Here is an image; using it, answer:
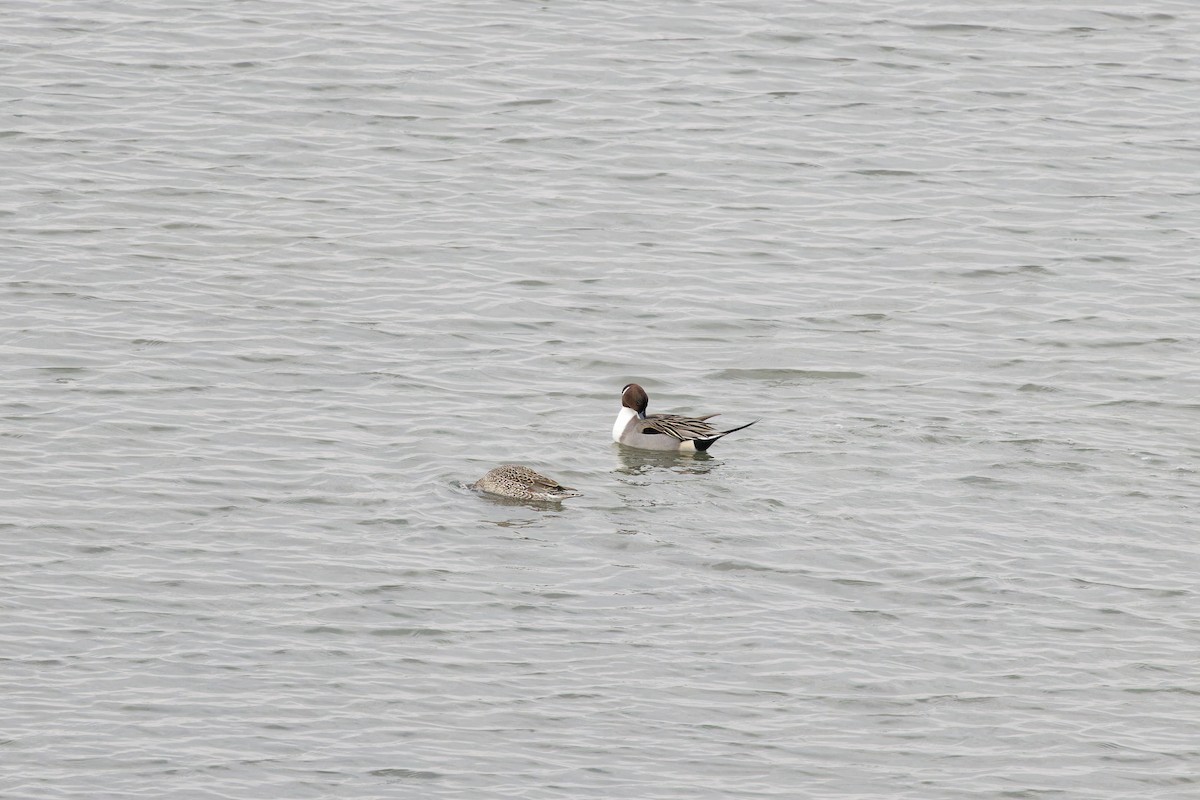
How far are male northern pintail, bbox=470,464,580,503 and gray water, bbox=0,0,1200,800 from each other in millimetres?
129

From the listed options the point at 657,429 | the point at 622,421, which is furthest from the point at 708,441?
the point at 622,421

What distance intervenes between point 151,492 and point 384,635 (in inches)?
105

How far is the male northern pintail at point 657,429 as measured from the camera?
48.2 ft

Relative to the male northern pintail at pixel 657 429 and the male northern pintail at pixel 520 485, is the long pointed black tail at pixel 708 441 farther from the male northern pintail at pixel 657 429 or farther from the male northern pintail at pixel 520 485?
the male northern pintail at pixel 520 485

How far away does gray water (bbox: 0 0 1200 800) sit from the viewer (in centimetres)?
1024

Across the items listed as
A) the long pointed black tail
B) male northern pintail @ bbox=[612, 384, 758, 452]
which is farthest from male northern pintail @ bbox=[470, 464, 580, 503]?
the long pointed black tail

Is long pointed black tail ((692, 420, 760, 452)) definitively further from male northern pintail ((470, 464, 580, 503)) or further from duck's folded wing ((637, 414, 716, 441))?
male northern pintail ((470, 464, 580, 503))

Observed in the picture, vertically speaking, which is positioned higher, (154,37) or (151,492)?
(154,37)

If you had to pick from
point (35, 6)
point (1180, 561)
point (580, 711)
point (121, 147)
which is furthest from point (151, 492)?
point (35, 6)

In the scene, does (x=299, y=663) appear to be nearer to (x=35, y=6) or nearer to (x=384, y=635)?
(x=384, y=635)

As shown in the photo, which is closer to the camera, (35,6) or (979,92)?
(979,92)

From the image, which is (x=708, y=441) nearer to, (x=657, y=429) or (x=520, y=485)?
(x=657, y=429)

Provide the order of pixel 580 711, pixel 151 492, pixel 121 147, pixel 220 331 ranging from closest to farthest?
1. pixel 580 711
2. pixel 151 492
3. pixel 220 331
4. pixel 121 147

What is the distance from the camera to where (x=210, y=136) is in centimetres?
2097
